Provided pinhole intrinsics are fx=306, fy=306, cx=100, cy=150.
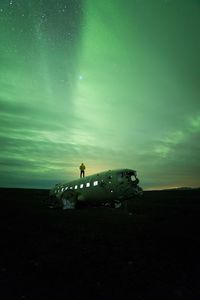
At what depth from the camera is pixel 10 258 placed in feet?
33.2

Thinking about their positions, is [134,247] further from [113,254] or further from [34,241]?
[34,241]

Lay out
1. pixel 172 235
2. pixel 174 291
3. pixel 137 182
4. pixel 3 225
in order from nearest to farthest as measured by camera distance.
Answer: pixel 174 291, pixel 172 235, pixel 3 225, pixel 137 182

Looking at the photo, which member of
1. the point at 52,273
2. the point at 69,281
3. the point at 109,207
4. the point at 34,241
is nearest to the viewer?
the point at 69,281

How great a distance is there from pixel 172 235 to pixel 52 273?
293 inches

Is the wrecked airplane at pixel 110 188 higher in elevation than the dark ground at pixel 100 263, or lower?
higher

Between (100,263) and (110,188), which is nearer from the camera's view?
(100,263)

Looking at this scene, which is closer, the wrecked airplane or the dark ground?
the dark ground

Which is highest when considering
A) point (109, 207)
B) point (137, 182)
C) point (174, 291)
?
point (137, 182)

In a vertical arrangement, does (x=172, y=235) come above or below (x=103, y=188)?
below

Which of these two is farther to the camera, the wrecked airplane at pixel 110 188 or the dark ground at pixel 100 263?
the wrecked airplane at pixel 110 188

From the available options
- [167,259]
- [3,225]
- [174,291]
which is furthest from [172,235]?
[3,225]

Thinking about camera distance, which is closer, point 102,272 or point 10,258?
point 102,272

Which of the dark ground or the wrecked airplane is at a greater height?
the wrecked airplane

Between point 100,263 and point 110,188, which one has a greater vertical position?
point 110,188
